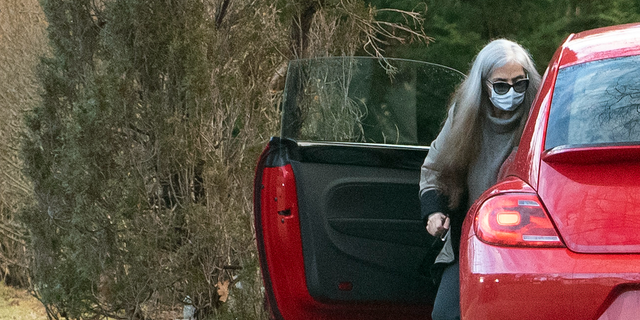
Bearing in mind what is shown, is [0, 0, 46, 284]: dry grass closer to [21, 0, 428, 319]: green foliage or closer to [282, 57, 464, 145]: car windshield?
[21, 0, 428, 319]: green foliage

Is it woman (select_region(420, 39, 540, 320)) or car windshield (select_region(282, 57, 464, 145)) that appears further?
car windshield (select_region(282, 57, 464, 145))

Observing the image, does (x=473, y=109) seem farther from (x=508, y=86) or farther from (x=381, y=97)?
(x=381, y=97)

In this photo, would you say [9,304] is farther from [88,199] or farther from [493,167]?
[493,167]

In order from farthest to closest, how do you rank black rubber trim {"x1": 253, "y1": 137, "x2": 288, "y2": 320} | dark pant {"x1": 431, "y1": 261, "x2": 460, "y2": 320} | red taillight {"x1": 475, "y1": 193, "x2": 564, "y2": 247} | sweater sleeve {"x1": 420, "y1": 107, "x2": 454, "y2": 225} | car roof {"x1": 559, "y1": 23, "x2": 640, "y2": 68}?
black rubber trim {"x1": 253, "y1": 137, "x2": 288, "y2": 320} < sweater sleeve {"x1": 420, "y1": 107, "x2": 454, "y2": 225} < dark pant {"x1": 431, "y1": 261, "x2": 460, "y2": 320} < car roof {"x1": 559, "y1": 23, "x2": 640, "y2": 68} < red taillight {"x1": 475, "y1": 193, "x2": 564, "y2": 247}

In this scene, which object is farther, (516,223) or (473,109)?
(473,109)

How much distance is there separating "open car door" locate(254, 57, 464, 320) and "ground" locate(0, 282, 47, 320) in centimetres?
907

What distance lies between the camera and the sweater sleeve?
11.5 feet

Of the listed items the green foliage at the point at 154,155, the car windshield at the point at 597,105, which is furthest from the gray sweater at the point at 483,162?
the green foliage at the point at 154,155

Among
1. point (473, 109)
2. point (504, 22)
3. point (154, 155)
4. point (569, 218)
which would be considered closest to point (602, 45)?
point (473, 109)

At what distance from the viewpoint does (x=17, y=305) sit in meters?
15.5

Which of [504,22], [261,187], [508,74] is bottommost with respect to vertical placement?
[261,187]

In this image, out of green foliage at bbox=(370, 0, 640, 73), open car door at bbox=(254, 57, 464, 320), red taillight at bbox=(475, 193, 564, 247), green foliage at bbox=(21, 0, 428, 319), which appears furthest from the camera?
green foliage at bbox=(370, 0, 640, 73)

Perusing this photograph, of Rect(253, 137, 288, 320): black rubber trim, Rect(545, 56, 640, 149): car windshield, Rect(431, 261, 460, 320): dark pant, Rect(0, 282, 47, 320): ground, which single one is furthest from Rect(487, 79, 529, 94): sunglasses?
Rect(0, 282, 47, 320): ground

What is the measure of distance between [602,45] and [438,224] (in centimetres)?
89
